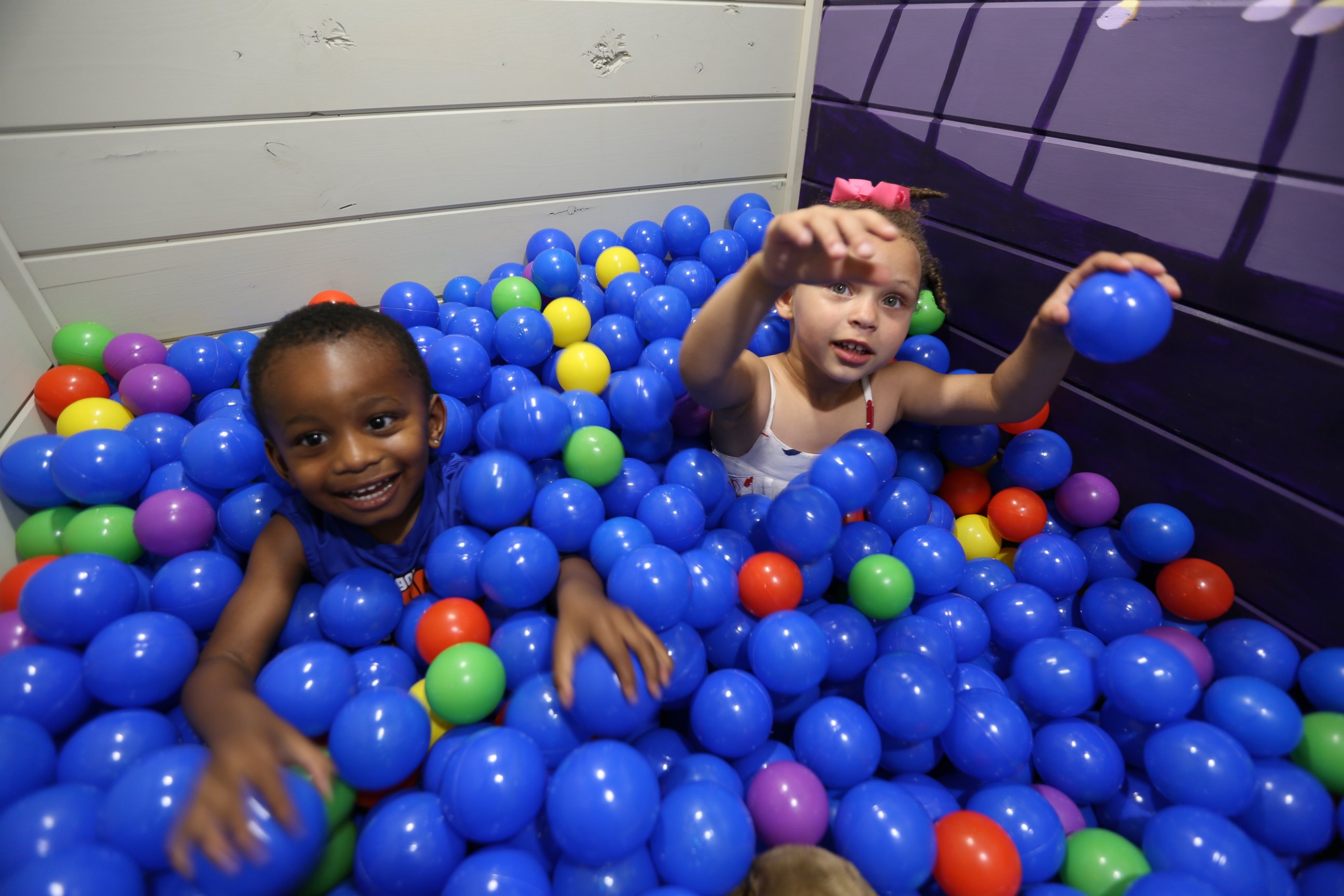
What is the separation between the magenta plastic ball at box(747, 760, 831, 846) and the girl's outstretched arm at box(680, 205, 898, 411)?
2.18 ft

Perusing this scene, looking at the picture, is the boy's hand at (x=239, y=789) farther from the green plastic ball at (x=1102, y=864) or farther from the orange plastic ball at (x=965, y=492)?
the orange plastic ball at (x=965, y=492)

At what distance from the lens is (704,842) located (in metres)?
0.92

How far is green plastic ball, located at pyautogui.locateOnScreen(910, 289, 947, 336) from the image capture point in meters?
1.89

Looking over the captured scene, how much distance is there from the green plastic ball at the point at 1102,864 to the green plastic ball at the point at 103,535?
67.4 inches

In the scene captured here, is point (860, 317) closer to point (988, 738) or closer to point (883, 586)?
point (883, 586)

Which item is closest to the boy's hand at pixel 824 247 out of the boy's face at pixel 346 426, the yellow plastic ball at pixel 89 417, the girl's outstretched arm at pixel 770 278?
the girl's outstretched arm at pixel 770 278

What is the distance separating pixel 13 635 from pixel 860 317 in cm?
155

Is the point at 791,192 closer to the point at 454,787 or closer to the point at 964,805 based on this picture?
the point at 964,805

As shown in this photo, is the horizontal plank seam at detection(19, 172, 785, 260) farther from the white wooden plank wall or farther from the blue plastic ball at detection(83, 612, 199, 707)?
the blue plastic ball at detection(83, 612, 199, 707)

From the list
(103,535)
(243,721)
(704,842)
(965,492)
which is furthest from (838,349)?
(103,535)

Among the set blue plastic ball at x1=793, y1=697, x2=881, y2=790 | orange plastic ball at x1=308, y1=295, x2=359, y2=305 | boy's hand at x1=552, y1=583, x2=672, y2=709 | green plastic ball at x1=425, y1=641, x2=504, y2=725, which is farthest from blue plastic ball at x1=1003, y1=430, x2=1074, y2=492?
orange plastic ball at x1=308, y1=295, x2=359, y2=305

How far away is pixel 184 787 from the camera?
854mm

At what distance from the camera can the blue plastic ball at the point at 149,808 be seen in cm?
84

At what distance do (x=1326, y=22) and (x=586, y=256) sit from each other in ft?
5.68
